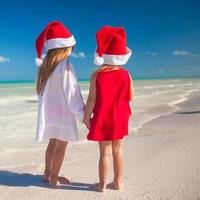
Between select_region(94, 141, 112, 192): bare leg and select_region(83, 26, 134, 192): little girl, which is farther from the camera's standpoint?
select_region(94, 141, 112, 192): bare leg

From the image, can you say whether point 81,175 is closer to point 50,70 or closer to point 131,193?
point 131,193

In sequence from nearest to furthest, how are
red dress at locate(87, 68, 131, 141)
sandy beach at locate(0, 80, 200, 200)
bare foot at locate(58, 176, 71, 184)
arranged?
red dress at locate(87, 68, 131, 141)
sandy beach at locate(0, 80, 200, 200)
bare foot at locate(58, 176, 71, 184)

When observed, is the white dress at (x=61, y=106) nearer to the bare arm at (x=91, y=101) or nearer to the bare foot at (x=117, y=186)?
the bare arm at (x=91, y=101)

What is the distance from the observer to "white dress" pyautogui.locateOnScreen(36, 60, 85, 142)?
11.9 ft

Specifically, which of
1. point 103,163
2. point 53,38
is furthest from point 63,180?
point 53,38

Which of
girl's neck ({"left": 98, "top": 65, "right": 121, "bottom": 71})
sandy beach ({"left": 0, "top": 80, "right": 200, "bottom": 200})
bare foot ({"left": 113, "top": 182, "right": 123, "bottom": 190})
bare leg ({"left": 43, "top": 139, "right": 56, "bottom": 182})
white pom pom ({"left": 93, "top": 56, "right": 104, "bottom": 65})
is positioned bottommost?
sandy beach ({"left": 0, "top": 80, "right": 200, "bottom": 200})

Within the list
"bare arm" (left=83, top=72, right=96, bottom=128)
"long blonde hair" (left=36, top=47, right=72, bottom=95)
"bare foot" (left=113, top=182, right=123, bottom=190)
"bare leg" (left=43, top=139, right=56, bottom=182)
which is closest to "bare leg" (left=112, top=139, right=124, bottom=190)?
"bare foot" (left=113, top=182, right=123, bottom=190)

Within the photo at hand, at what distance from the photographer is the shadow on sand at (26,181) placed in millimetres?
3896

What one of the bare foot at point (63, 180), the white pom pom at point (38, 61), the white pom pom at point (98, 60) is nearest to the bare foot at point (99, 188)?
the bare foot at point (63, 180)

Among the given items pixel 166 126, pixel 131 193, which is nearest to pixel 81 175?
pixel 131 193

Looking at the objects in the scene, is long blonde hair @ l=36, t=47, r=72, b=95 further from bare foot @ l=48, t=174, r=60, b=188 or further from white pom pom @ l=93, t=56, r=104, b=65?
bare foot @ l=48, t=174, r=60, b=188

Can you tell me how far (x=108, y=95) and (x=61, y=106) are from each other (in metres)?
0.52

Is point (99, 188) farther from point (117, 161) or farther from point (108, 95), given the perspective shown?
point (108, 95)

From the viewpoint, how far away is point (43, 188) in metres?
3.86
